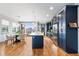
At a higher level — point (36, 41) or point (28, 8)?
point (28, 8)

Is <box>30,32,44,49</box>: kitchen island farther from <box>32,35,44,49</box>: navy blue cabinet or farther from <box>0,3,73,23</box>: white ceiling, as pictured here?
<box>0,3,73,23</box>: white ceiling

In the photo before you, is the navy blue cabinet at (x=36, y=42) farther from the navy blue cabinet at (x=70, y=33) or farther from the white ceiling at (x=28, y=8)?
the navy blue cabinet at (x=70, y=33)

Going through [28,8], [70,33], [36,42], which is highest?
[28,8]

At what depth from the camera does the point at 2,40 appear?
9.11m

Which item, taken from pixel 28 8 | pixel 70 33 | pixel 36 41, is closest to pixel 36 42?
pixel 36 41

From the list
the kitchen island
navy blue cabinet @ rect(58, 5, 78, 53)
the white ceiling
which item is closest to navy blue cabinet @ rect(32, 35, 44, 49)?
the kitchen island

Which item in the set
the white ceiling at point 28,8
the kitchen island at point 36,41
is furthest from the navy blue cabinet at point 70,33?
the kitchen island at point 36,41

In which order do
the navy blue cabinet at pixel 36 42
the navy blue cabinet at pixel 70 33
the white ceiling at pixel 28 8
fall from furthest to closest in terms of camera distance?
the navy blue cabinet at pixel 36 42
the navy blue cabinet at pixel 70 33
the white ceiling at pixel 28 8

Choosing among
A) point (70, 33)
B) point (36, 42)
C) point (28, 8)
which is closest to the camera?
point (70, 33)

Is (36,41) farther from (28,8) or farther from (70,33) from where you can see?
(70,33)

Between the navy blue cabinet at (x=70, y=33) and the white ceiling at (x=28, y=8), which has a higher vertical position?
the white ceiling at (x=28, y=8)

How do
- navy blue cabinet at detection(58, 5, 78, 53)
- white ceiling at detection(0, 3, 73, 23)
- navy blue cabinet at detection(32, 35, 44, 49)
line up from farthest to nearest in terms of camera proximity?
navy blue cabinet at detection(32, 35, 44, 49) → navy blue cabinet at detection(58, 5, 78, 53) → white ceiling at detection(0, 3, 73, 23)

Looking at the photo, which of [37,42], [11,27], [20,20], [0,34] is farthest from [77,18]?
[20,20]

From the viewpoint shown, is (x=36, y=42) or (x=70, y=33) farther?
(x=36, y=42)
